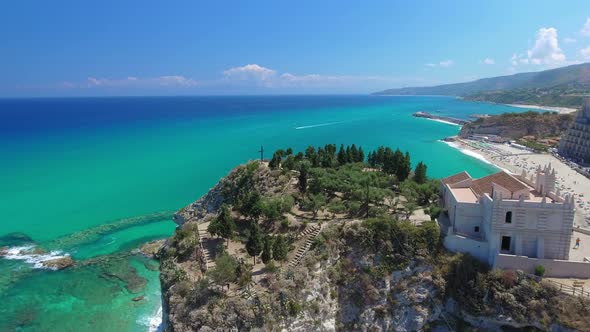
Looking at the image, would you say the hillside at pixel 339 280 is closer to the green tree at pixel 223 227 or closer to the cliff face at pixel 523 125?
the green tree at pixel 223 227

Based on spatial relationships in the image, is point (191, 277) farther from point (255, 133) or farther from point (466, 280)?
point (255, 133)

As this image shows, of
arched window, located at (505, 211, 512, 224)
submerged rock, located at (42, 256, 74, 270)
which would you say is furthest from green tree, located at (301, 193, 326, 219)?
submerged rock, located at (42, 256, 74, 270)

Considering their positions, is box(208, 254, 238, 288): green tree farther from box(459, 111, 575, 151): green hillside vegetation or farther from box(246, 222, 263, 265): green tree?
box(459, 111, 575, 151): green hillside vegetation

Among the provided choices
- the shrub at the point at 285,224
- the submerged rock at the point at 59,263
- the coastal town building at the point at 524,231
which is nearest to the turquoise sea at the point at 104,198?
the submerged rock at the point at 59,263

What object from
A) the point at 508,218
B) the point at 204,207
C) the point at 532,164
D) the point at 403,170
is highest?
the point at 403,170

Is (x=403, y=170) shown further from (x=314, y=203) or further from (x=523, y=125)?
(x=523, y=125)

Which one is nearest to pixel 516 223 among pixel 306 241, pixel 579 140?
pixel 306 241
